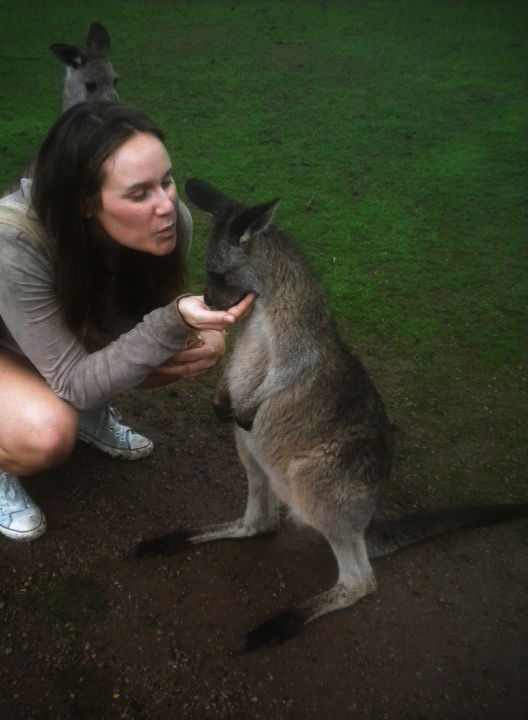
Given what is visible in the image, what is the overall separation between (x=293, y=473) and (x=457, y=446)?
3.30ft

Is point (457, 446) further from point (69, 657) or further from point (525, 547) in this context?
point (69, 657)

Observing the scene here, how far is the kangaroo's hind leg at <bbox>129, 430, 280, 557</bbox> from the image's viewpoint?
2.02 m

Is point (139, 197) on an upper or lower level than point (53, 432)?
upper

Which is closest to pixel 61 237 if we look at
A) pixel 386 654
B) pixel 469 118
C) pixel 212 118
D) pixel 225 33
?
pixel 386 654

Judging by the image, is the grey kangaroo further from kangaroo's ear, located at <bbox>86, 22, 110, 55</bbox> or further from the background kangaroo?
kangaroo's ear, located at <bbox>86, 22, 110, 55</bbox>

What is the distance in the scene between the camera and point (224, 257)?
172cm

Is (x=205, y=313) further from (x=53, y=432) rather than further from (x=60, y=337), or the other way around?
(x=53, y=432)

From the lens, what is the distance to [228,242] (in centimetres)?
171

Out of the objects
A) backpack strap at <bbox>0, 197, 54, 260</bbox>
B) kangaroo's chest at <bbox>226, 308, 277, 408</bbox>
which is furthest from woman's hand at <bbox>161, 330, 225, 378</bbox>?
backpack strap at <bbox>0, 197, 54, 260</bbox>

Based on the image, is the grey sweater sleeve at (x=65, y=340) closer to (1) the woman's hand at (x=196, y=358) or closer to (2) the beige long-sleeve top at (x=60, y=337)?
(2) the beige long-sleeve top at (x=60, y=337)

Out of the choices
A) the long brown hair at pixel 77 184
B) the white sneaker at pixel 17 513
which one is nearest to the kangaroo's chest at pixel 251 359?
the long brown hair at pixel 77 184

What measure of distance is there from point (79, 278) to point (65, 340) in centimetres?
19

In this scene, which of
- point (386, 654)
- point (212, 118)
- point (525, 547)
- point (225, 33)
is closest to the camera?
point (386, 654)

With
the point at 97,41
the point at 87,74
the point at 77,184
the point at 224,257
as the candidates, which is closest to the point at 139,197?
the point at 77,184
